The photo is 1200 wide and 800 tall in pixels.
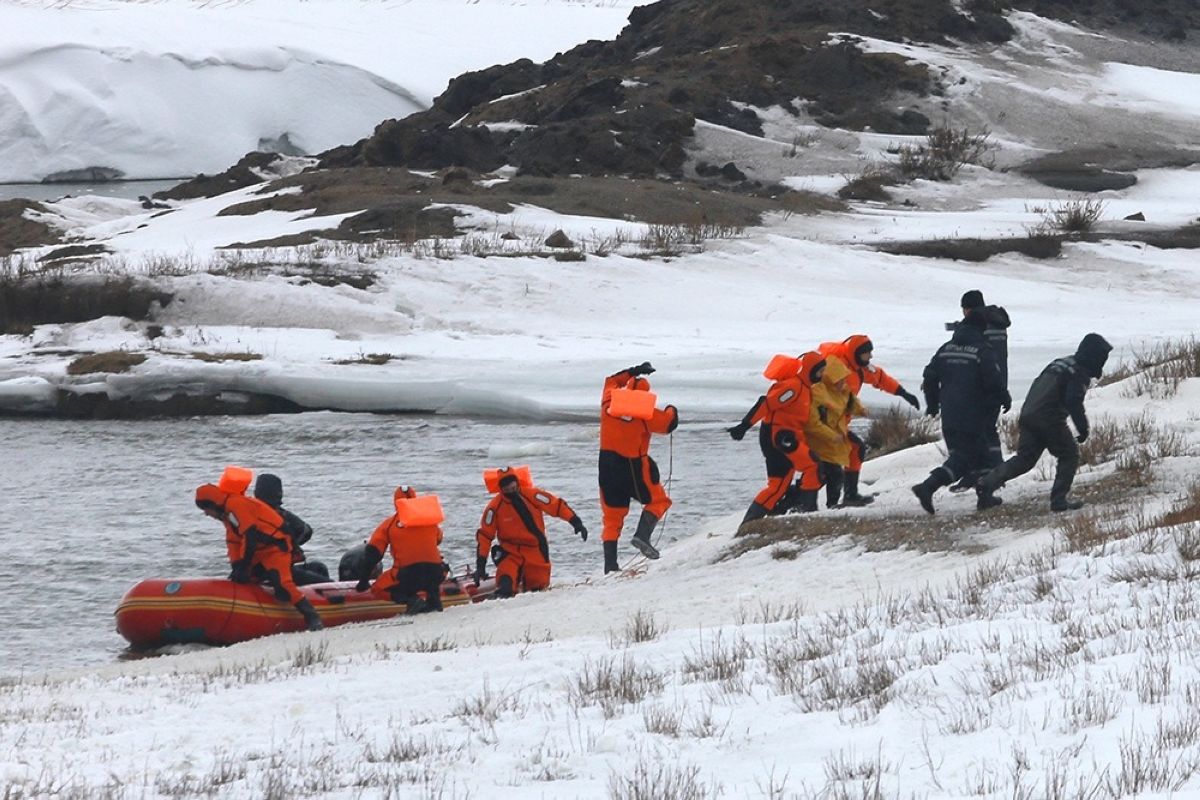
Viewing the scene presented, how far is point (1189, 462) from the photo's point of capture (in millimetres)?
11211

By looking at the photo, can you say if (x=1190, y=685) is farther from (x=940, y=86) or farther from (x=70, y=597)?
(x=940, y=86)

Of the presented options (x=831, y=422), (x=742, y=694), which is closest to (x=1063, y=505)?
(x=831, y=422)

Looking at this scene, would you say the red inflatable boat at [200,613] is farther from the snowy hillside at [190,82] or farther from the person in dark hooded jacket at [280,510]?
the snowy hillside at [190,82]

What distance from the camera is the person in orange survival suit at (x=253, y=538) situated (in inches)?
435

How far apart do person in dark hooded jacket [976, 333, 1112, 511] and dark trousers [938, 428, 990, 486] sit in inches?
19.7

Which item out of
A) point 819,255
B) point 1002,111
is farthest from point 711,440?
point 1002,111

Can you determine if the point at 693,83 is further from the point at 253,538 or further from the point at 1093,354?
the point at 1093,354

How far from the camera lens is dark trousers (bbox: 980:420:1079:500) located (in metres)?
10.4

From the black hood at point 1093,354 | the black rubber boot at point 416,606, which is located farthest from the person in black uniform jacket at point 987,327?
the black rubber boot at point 416,606

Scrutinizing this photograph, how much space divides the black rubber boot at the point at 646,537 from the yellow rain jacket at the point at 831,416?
1399 mm

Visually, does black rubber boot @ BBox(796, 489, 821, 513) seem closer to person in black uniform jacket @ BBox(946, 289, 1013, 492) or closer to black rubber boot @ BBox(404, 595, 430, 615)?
person in black uniform jacket @ BBox(946, 289, 1013, 492)

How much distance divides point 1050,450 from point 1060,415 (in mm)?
269

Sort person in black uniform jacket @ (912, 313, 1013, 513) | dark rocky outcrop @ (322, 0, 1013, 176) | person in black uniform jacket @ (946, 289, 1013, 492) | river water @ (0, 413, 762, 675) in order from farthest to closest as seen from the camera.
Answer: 1. dark rocky outcrop @ (322, 0, 1013, 176)
2. river water @ (0, 413, 762, 675)
3. person in black uniform jacket @ (946, 289, 1013, 492)
4. person in black uniform jacket @ (912, 313, 1013, 513)

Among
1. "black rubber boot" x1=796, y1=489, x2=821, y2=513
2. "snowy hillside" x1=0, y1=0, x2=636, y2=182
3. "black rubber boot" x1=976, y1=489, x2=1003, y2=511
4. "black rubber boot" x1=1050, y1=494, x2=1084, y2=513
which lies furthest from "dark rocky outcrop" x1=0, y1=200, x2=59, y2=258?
"black rubber boot" x1=1050, y1=494, x2=1084, y2=513
